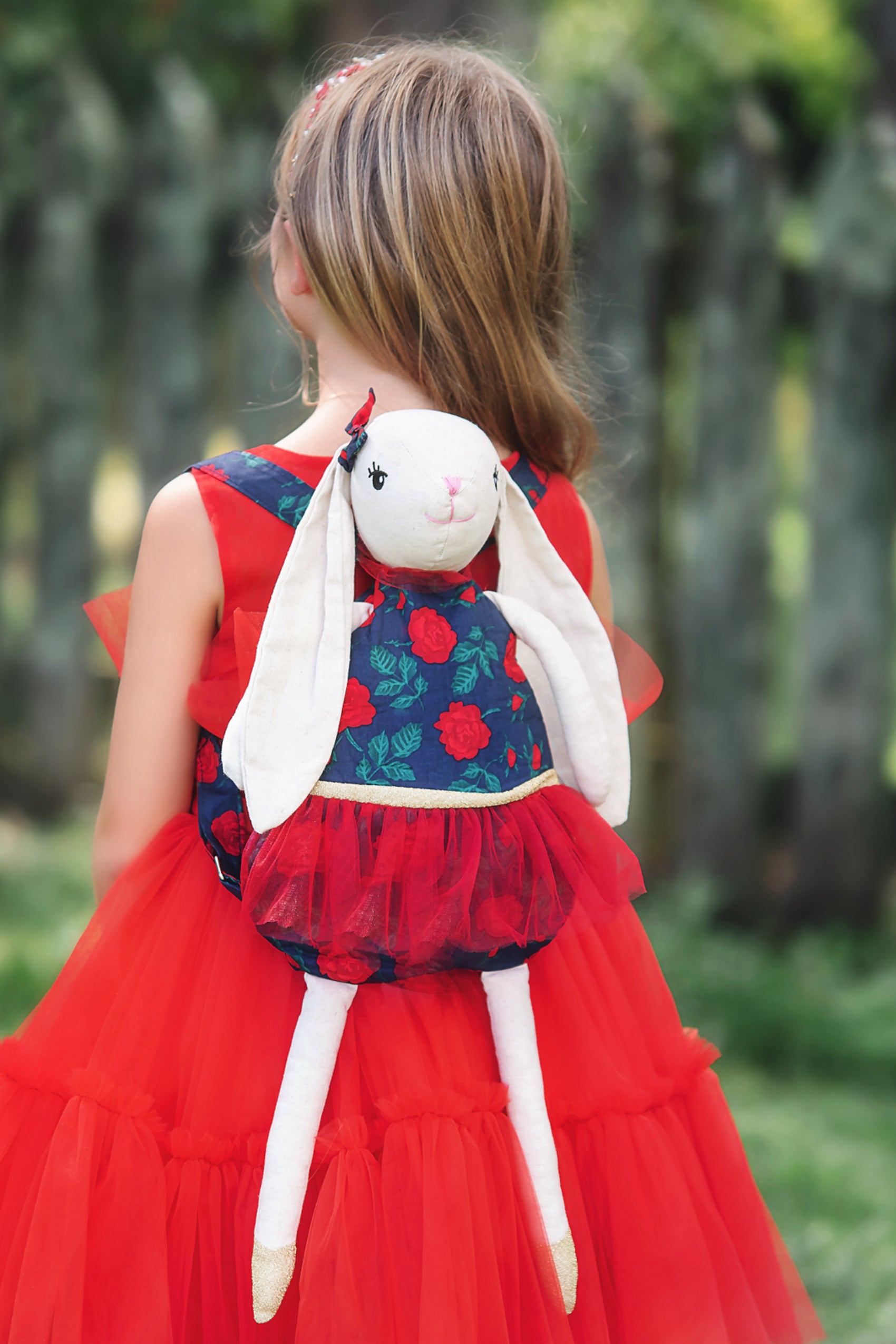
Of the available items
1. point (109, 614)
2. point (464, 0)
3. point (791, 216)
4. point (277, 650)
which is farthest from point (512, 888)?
point (464, 0)

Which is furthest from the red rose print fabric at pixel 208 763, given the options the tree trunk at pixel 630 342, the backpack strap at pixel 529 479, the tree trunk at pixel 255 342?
the tree trunk at pixel 255 342

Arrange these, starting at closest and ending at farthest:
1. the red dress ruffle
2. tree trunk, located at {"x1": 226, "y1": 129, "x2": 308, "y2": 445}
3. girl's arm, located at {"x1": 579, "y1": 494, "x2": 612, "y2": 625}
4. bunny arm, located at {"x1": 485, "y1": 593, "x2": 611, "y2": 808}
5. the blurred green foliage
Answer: the red dress ruffle
bunny arm, located at {"x1": 485, "y1": 593, "x2": 611, "y2": 808}
girl's arm, located at {"x1": 579, "y1": 494, "x2": 612, "y2": 625}
tree trunk, located at {"x1": 226, "y1": 129, "x2": 308, "y2": 445}
the blurred green foliage

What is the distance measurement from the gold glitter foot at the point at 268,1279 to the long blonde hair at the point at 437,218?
1.01 metres

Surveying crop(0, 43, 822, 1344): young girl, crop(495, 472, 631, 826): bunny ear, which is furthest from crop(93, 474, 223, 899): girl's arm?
crop(495, 472, 631, 826): bunny ear

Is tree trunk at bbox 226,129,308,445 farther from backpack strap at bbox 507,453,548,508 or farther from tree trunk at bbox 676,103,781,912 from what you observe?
backpack strap at bbox 507,453,548,508

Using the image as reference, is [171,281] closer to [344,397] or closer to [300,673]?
[344,397]

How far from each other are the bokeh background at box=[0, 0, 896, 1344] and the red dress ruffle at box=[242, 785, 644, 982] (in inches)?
71.1

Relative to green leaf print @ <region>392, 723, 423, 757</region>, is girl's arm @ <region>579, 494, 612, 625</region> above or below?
above

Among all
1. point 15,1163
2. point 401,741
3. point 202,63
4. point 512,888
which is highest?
point 202,63

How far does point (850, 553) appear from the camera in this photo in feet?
11.6

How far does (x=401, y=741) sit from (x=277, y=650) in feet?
0.55

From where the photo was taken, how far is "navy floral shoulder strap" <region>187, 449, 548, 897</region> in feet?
4.91

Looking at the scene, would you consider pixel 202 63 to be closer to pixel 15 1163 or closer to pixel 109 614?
pixel 109 614

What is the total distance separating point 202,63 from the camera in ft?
18.9
